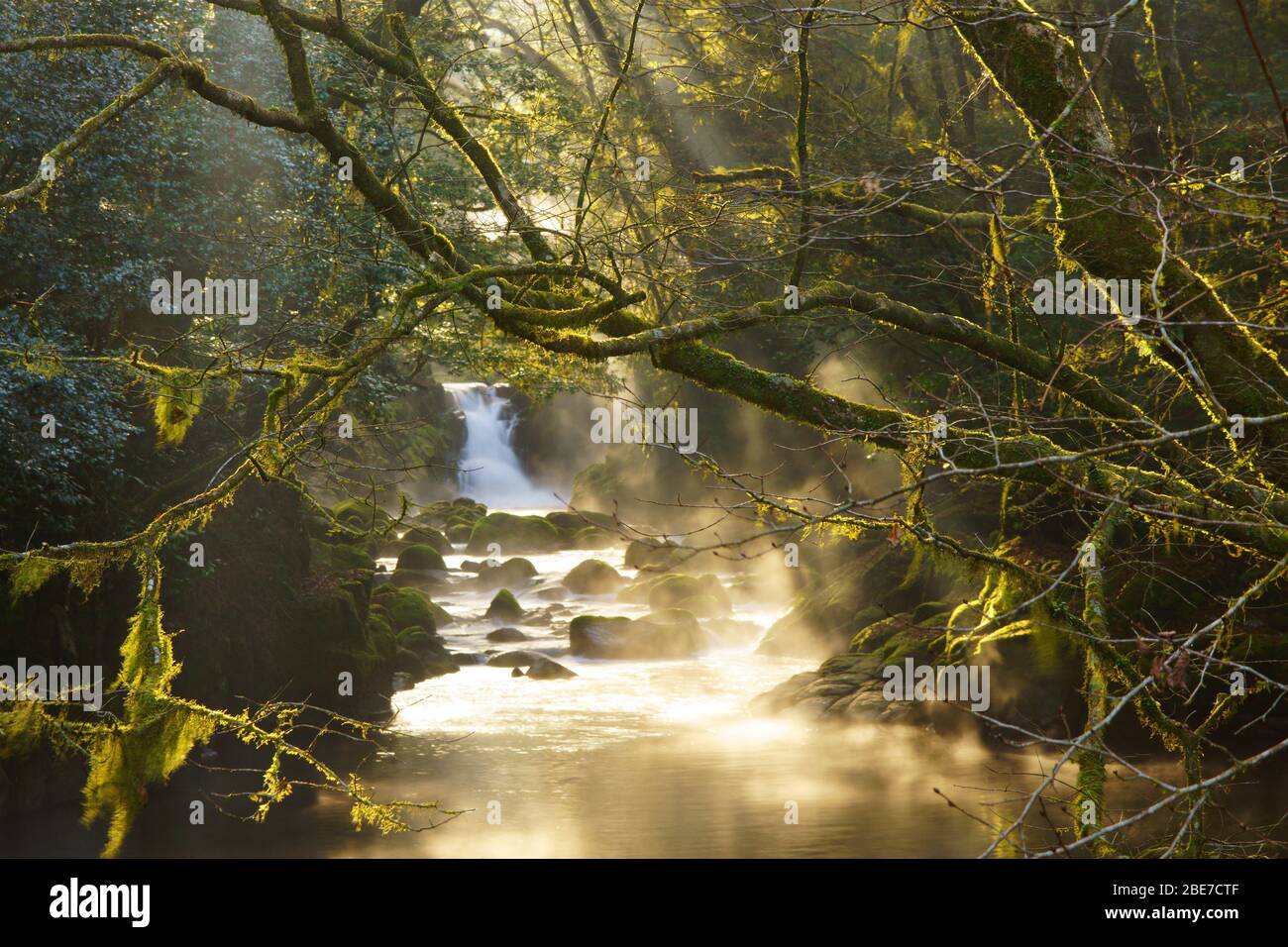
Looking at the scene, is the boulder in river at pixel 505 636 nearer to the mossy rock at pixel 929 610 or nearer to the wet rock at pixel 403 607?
the wet rock at pixel 403 607

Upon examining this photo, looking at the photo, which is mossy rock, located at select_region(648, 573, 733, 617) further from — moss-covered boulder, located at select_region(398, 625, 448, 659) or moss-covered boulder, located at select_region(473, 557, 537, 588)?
moss-covered boulder, located at select_region(398, 625, 448, 659)

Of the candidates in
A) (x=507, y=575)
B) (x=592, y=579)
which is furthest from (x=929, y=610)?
(x=507, y=575)

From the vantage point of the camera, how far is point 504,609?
924 inches

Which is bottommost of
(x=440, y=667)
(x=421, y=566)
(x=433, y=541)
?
(x=440, y=667)

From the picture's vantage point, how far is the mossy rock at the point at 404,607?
67.3 ft

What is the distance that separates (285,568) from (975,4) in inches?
526

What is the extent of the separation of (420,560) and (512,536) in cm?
470

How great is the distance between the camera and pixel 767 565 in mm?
25672

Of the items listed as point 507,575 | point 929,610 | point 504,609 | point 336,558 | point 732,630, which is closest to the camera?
point 929,610

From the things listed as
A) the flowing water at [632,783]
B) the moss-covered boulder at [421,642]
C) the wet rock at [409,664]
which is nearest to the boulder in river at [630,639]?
the flowing water at [632,783]

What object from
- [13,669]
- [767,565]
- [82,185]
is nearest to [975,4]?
[82,185]

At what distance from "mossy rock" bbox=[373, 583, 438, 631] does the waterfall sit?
62.0 ft

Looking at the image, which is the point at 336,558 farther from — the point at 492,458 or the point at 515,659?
the point at 492,458

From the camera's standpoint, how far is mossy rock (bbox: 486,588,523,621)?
23.4 m
